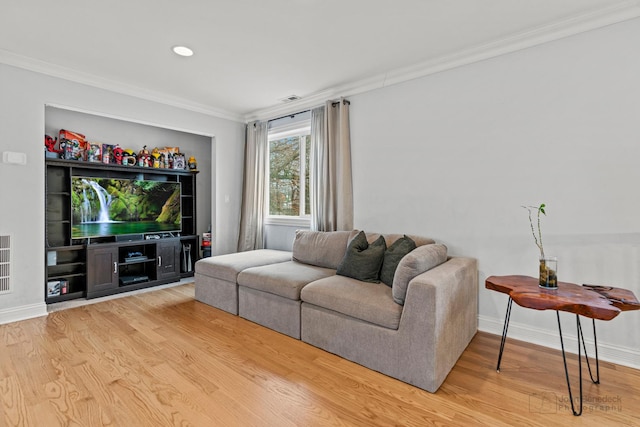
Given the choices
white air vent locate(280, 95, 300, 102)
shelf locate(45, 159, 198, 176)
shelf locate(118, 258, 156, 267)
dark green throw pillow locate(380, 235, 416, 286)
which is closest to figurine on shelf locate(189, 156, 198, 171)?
shelf locate(45, 159, 198, 176)

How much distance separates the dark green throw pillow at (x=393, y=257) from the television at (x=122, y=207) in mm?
3332

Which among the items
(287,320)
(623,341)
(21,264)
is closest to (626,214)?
(623,341)

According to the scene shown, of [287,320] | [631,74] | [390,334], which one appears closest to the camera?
[390,334]

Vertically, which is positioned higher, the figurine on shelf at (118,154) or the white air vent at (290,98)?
the white air vent at (290,98)

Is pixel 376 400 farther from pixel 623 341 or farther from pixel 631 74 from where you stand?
pixel 631 74

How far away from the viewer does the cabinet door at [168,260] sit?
14.4 feet

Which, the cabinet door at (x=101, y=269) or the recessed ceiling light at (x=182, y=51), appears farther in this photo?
the cabinet door at (x=101, y=269)

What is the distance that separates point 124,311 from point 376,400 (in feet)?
9.31

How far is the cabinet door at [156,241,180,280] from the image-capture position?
4.39m

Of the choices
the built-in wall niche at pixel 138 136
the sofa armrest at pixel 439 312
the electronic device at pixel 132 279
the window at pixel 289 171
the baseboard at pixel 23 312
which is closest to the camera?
the sofa armrest at pixel 439 312

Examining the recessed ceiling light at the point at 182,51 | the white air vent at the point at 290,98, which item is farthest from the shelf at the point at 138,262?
the white air vent at the point at 290,98

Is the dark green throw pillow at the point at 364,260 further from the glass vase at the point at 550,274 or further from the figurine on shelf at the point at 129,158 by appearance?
the figurine on shelf at the point at 129,158

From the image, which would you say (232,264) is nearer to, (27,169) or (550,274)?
(27,169)

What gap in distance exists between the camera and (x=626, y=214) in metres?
2.28
